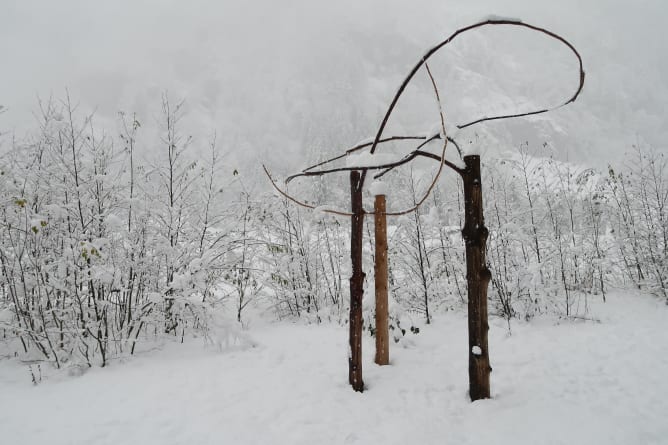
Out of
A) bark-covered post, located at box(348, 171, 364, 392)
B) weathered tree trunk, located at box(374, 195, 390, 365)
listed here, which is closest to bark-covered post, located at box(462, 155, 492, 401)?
bark-covered post, located at box(348, 171, 364, 392)

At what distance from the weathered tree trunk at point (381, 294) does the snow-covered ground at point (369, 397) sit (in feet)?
0.65

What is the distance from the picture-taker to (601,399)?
3.06 m

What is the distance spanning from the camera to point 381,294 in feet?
14.5

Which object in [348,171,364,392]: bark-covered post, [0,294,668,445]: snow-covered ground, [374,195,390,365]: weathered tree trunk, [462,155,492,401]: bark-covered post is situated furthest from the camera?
[374,195,390,365]: weathered tree trunk

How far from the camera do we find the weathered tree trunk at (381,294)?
4.33 m

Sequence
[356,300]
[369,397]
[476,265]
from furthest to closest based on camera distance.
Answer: [356,300]
[369,397]
[476,265]

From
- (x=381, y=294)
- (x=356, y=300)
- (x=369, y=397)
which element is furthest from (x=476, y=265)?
(x=369, y=397)

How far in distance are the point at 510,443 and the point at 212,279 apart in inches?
231

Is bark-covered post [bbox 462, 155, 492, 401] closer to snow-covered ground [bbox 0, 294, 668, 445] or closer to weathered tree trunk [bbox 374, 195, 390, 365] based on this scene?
snow-covered ground [bbox 0, 294, 668, 445]

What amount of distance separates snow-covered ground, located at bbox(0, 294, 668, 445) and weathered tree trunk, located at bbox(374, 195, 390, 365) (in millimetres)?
197

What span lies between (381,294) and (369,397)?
4.38 ft

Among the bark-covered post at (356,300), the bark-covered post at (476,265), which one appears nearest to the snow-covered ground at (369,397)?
the bark-covered post at (356,300)

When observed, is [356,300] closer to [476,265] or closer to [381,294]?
[381,294]

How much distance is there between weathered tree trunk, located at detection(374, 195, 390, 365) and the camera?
4.33m
